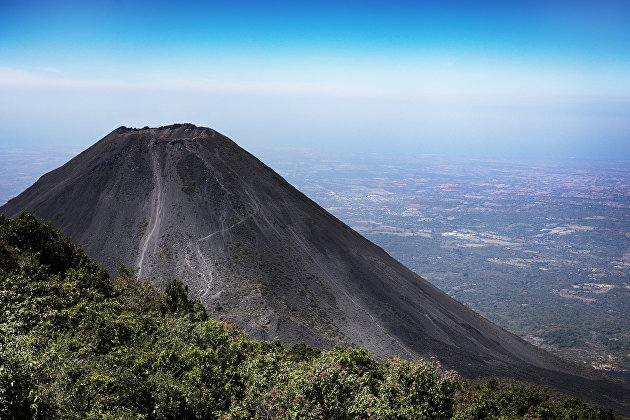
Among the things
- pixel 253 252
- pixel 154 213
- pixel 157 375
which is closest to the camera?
pixel 157 375

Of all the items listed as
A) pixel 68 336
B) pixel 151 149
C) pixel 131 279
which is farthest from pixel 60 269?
pixel 151 149

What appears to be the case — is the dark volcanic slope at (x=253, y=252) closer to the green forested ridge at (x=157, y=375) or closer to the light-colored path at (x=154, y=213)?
the light-colored path at (x=154, y=213)

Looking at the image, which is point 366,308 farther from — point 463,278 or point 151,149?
point 463,278

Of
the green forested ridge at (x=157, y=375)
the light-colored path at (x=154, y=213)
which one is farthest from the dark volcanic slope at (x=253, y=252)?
the green forested ridge at (x=157, y=375)

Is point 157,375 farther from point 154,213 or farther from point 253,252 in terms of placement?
point 154,213

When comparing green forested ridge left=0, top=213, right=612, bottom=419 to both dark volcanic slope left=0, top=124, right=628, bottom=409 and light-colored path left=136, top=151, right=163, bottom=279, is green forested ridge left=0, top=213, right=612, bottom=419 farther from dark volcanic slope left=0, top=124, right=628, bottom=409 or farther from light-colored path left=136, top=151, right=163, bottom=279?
light-colored path left=136, top=151, right=163, bottom=279

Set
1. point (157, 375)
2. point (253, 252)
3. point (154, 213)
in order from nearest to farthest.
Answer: point (157, 375) → point (253, 252) → point (154, 213)

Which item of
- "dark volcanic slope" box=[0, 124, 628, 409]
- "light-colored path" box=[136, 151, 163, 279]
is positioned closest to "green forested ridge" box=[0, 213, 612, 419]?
"dark volcanic slope" box=[0, 124, 628, 409]

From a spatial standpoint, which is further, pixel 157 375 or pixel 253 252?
pixel 253 252

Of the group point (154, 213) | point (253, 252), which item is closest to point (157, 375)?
point (253, 252)
